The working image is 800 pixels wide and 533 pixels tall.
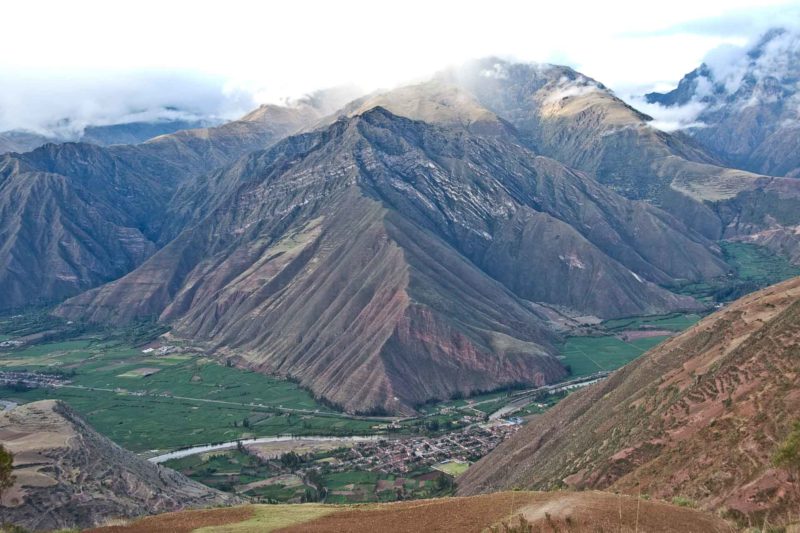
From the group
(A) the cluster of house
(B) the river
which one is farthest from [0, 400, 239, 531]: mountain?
(A) the cluster of house

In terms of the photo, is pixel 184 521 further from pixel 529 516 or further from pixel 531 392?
pixel 531 392

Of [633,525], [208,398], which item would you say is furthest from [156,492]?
[208,398]

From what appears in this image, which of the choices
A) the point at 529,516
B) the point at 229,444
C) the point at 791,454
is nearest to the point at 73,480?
the point at 229,444

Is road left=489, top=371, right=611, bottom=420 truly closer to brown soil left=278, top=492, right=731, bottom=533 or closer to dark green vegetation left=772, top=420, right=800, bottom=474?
dark green vegetation left=772, top=420, right=800, bottom=474

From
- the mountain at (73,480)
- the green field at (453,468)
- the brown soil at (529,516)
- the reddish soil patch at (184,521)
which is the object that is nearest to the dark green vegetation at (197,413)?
the green field at (453,468)

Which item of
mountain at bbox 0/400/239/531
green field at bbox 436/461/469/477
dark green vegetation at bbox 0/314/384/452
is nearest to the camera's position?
mountain at bbox 0/400/239/531

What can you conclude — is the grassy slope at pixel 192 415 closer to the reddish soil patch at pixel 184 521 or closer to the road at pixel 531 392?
the road at pixel 531 392

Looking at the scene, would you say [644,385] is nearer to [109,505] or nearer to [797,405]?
[797,405]
